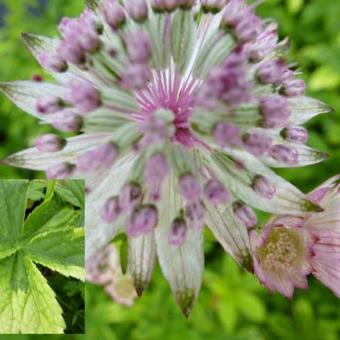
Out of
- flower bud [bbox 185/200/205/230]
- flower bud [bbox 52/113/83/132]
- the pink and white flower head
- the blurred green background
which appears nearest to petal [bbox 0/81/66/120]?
flower bud [bbox 52/113/83/132]

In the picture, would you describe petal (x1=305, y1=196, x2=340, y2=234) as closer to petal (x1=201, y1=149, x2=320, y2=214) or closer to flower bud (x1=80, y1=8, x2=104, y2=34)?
petal (x1=201, y1=149, x2=320, y2=214)

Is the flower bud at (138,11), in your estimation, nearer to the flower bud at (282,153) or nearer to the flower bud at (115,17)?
the flower bud at (115,17)

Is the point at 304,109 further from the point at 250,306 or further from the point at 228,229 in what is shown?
the point at 250,306

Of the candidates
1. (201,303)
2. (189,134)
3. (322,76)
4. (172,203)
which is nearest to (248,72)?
(189,134)

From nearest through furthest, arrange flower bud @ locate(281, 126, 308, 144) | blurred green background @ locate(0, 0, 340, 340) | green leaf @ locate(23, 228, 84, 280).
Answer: green leaf @ locate(23, 228, 84, 280)
flower bud @ locate(281, 126, 308, 144)
blurred green background @ locate(0, 0, 340, 340)

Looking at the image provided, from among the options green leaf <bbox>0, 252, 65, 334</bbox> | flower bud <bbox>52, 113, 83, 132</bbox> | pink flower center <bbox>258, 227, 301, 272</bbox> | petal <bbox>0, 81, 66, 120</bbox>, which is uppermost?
petal <bbox>0, 81, 66, 120</bbox>

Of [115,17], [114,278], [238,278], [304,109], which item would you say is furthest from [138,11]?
[238,278]

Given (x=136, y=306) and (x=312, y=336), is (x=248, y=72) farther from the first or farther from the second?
(x=312, y=336)

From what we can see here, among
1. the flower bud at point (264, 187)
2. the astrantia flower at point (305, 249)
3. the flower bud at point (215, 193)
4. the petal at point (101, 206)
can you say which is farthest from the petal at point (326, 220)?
the petal at point (101, 206)
